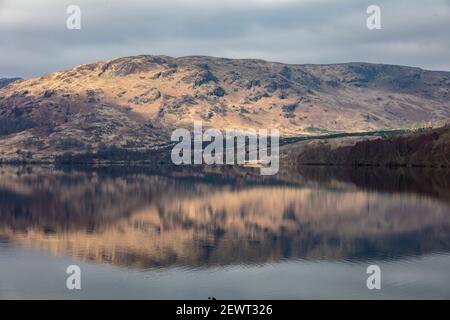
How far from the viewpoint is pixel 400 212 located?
139 meters

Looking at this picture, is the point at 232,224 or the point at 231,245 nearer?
the point at 231,245

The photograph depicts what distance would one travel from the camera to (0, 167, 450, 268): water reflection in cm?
9538

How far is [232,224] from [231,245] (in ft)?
88.2

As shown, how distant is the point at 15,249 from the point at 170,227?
34.3 m

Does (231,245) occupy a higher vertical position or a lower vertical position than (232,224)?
higher

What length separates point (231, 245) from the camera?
10225 centimetres

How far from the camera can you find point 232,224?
129 meters

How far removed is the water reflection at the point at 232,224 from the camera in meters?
95.4

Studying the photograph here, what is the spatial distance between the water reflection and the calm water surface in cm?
25

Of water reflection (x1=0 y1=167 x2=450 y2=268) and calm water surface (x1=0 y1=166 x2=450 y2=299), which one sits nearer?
calm water surface (x1=0 y1=166 x2=450 y2=299)

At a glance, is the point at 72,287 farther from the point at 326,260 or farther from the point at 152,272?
the point at 326,260

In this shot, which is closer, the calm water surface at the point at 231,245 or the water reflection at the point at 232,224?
the calm water surface at the point at 231,245

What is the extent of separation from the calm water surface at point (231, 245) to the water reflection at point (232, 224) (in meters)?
0.25
